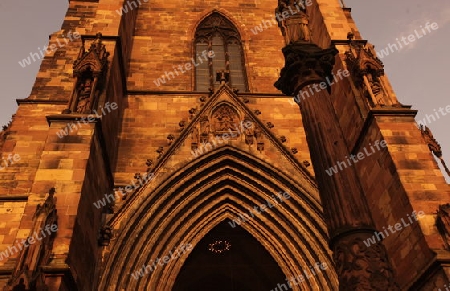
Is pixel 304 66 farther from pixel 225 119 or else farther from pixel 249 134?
pixel 225 119

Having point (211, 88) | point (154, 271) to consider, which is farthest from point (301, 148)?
point (154, 271)

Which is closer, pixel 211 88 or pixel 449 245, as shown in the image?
pixel 449 245

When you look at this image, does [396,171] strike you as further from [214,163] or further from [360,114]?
[214,163]

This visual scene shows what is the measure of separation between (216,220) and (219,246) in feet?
8.14

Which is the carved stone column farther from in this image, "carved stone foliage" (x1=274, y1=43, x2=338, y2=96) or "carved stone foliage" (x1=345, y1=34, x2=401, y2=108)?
"carved stone foliage" (x1=345, y1=34, x2=401, y2=108)

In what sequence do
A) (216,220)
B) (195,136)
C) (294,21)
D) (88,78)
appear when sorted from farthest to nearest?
(195,136), (216,220), (88,78), (294,21)

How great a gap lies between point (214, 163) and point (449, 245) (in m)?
4.76

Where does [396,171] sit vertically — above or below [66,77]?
below

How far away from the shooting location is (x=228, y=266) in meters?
12.1

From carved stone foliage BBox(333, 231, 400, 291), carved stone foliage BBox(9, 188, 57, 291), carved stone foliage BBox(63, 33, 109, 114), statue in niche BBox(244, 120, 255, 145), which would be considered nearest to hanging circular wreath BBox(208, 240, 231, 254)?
statue in niche BBox(244, 120, 255, 145)

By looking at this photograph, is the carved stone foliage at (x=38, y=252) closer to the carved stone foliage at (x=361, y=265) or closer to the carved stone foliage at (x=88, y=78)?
the carved stone foliage at (x=88, y=78)

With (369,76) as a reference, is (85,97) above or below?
below

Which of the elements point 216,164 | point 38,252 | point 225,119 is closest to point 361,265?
point 38,252

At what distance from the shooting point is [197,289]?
12.5 metres
